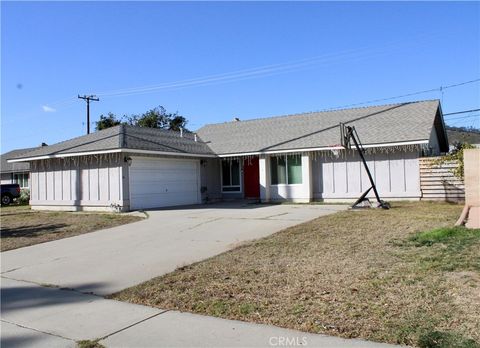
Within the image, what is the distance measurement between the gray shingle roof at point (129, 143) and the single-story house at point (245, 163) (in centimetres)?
8

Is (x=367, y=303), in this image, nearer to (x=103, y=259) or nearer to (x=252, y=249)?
(x=252, y=249)

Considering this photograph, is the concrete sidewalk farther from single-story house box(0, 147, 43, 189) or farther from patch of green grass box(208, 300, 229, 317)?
single-story house box(0, 147, 43, 189)

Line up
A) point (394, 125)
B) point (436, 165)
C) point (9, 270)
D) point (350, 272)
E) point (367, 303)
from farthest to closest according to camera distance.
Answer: point (394, 125)
point (436, 165)
point (9, 270)
point (350, 272)
point (367, 303)

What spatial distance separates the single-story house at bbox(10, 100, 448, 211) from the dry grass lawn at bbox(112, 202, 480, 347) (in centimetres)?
987

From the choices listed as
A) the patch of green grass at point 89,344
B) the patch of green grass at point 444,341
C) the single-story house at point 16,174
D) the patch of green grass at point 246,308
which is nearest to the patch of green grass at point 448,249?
the patch of green grass at point 444,341

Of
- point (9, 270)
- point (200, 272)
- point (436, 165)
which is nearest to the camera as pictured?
point (200, 272)

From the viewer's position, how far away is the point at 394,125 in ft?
69.4

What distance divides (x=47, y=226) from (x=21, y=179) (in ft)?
92.0

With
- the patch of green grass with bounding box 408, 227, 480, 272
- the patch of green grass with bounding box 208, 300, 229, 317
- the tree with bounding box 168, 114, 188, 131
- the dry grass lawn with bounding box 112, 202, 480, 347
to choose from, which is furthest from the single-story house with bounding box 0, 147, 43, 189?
the patch of green grass with bounding box 208, 300, 229, 317

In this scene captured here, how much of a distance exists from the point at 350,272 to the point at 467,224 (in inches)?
214

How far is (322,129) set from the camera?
77.3 ft

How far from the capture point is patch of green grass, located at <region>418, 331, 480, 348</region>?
4.31 meters

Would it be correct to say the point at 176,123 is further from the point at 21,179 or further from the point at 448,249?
the point at 448,249

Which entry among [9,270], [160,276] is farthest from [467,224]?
[9,270]
